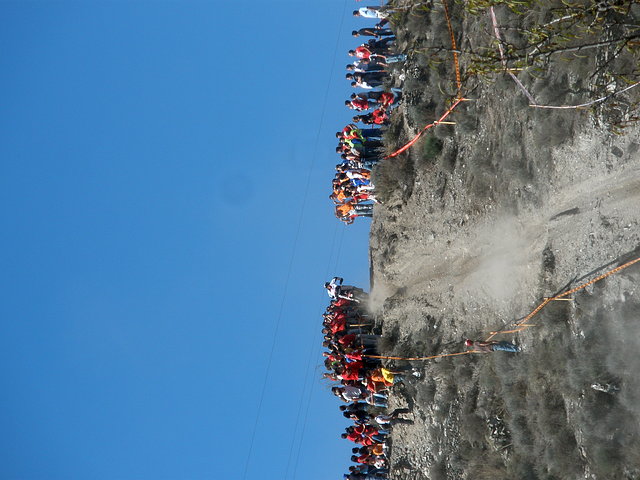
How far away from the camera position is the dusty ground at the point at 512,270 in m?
12.3

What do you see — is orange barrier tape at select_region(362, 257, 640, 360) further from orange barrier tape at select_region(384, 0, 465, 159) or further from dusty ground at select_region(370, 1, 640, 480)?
orange barrier tape at select_region(384, 0, 465, 159)

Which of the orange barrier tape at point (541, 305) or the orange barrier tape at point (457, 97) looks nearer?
the orange barrier tape at point (541, 305)

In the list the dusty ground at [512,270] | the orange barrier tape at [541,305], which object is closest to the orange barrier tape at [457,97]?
the dusty ground at [512,270]

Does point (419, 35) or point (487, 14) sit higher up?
point (419, 35)

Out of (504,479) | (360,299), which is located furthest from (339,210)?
(504,479)

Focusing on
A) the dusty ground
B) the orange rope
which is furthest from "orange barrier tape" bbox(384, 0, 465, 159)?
the dusty ground

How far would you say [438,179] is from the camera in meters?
19.2

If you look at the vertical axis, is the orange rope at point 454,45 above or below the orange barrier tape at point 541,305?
above

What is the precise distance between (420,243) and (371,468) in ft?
22.9

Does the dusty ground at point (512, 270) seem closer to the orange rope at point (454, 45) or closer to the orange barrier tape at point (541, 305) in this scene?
the orange barrier tape at point (541, 305)

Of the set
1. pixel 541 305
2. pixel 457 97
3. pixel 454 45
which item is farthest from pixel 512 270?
pixel 454 45

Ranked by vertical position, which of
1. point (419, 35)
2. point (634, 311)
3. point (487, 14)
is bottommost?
point (634, 311)

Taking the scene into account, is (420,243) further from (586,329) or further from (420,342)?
(586,329)

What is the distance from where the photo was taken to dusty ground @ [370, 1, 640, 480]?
12.3 m
